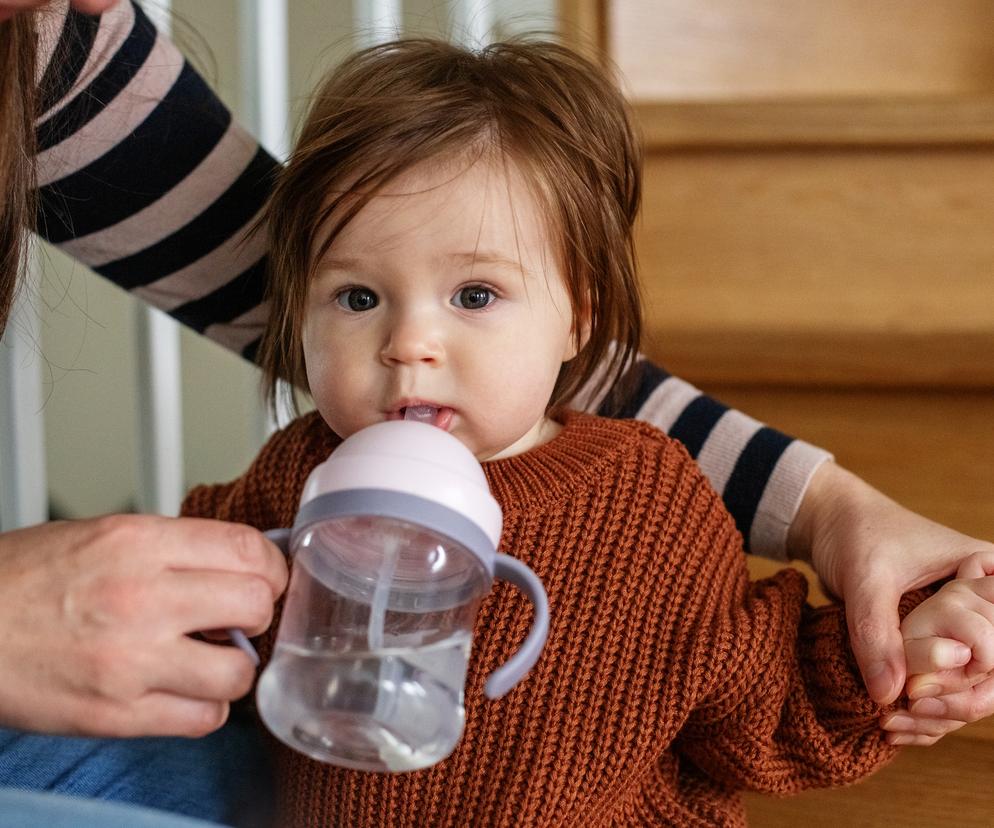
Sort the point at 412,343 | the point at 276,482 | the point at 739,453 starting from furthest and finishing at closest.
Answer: the point at 739,453 → the point at 276,482 → the point at 412,343

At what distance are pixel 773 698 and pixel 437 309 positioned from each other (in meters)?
0.35

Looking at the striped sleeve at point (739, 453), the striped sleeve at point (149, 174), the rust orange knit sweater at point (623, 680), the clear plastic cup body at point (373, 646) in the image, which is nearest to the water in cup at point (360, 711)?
the clear plastic cup body at point (373, 646)

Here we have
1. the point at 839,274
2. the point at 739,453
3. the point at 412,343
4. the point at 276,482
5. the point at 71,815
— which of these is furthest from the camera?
the point at 839,274

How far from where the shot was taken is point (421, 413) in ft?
2.50

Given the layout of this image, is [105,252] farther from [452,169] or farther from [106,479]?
[106,479]

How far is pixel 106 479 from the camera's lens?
257 centimetres

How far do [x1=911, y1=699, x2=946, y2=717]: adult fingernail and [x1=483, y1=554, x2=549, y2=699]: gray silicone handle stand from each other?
0.33 metres

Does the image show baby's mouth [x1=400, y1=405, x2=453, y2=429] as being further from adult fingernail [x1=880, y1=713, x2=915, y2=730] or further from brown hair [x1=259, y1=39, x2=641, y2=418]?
adult fingernail [x1=880, y1=713, x2=915, y2=730]

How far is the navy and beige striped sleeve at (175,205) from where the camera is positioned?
38.1 inches

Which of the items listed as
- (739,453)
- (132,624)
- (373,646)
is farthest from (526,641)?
(739,453)

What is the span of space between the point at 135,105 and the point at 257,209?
0.13 m

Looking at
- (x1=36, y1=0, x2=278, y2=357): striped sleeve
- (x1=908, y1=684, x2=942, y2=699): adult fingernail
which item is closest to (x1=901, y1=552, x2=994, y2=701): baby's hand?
(x1=908, y1=684, x2=942, y2=699): adult fingernail

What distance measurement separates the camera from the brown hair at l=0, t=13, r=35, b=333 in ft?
2.47

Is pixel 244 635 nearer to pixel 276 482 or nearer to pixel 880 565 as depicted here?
pixel 276 482
